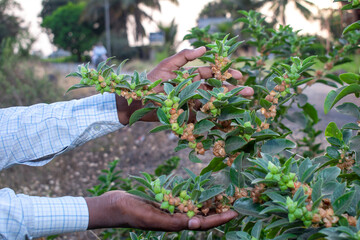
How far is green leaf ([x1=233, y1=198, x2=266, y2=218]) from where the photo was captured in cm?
94

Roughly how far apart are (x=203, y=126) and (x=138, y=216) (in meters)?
0.28

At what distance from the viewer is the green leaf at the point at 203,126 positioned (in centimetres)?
102

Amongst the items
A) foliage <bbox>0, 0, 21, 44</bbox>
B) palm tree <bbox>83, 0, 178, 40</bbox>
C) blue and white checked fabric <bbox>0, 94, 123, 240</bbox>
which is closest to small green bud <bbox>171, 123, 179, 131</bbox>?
blue and white checked fabric <bbox>0, 94, 123, 240</bbox>

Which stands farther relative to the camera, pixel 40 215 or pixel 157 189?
pixel 40 215

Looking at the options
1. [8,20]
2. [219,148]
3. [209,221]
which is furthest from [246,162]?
[8,20]

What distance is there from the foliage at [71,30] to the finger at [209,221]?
97.7 feet

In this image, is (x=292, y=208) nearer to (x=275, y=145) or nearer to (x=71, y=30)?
(x=275, y=145)

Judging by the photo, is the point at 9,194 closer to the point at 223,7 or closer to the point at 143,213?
the point at 143,213

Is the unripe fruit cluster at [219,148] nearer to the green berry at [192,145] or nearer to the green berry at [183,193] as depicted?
the green berry at [192,145]

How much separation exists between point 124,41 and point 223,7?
7.49 m

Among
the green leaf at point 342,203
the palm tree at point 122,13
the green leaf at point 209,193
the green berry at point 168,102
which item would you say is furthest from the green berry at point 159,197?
the palm tree at point 122,13

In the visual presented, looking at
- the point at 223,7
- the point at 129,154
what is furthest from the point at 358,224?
the point at 223,7

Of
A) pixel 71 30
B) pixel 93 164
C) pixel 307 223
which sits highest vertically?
pixel 71 30

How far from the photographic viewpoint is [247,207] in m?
0.95
